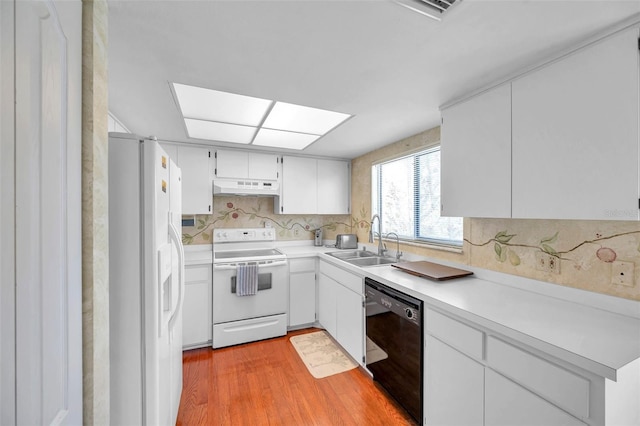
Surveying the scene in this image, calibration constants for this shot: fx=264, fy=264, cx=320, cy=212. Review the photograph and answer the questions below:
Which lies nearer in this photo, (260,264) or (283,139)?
(283,139)

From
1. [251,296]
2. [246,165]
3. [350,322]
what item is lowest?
[350,322]

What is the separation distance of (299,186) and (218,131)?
1238 millimetres

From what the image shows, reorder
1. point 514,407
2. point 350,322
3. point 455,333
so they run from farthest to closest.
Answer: point 350,322 → point 455,333 → point 514,407

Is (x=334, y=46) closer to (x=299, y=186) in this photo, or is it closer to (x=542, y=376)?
(x=542, y=376)

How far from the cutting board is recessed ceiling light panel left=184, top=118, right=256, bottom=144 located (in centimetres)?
180

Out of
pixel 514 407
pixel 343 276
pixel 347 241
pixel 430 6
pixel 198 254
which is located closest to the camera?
pixel 430 6

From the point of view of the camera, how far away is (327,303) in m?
2.88

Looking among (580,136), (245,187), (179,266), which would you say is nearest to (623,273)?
(580,136)

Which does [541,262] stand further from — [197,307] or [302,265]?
[197,307]

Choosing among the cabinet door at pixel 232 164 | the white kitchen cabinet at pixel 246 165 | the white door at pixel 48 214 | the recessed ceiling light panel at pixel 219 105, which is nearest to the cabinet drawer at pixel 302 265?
the white kitchen cabinet at pixel 246 165

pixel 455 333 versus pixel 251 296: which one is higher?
pixel 455 333

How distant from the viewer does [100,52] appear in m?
0.88

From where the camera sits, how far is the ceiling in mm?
992

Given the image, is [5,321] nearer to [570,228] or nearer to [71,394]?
[71,394]
